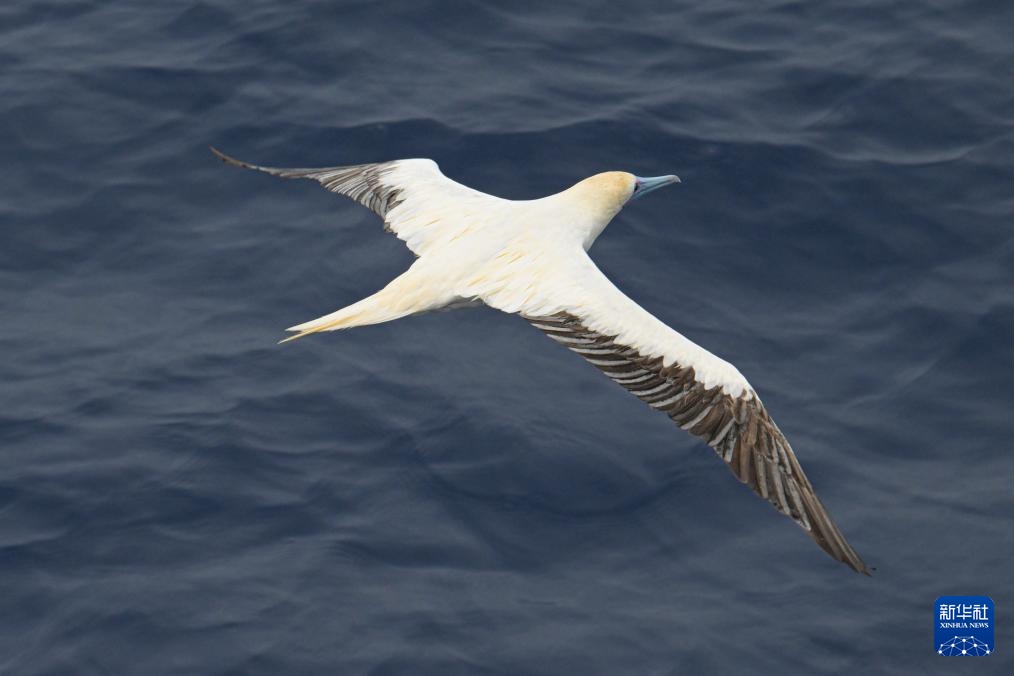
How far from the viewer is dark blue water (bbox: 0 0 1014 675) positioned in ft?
46.1

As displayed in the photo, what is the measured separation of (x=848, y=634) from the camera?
14.0 meters

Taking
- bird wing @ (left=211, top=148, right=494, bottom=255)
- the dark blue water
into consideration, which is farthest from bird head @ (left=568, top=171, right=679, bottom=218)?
the dark blue water

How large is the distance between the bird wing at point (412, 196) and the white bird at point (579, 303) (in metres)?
0.01

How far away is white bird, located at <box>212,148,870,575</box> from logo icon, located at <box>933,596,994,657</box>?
116 centimetres

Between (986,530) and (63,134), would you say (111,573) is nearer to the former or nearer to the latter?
(63,134)

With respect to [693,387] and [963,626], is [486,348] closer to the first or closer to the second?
[693,387]

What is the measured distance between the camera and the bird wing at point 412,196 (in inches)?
559

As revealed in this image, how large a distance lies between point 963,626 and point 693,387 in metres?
3.39

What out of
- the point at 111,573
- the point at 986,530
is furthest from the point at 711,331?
the point at 111,573

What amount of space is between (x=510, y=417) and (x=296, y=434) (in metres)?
1.90

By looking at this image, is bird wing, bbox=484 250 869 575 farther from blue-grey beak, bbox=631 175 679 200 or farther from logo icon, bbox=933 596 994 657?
blue-grey beak, bbox=631 175 679 200

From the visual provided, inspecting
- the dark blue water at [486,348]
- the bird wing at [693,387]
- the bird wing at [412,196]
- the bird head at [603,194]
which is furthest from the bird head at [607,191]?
the dark blue water at [486,348]

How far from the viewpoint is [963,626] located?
552 inches

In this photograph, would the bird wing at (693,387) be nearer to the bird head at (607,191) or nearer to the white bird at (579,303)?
the white bird at (579,303)
